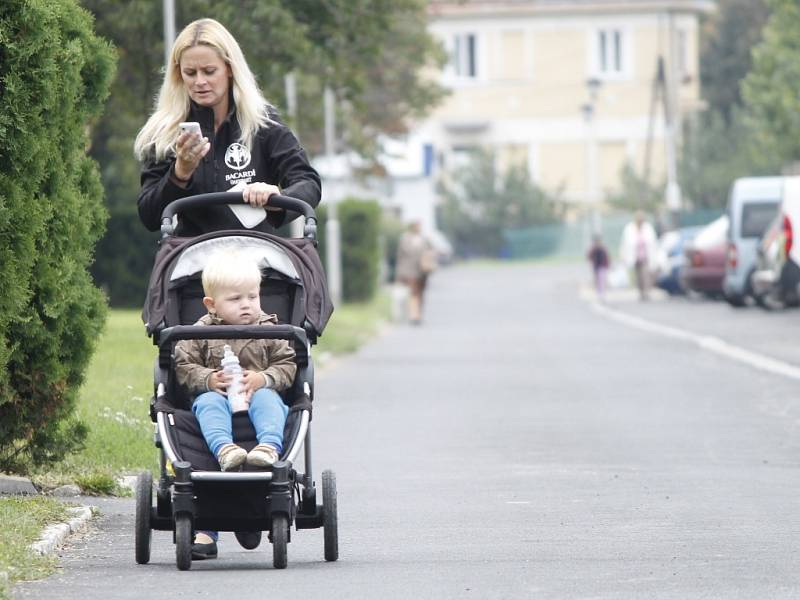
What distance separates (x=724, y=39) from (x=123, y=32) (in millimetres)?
68817

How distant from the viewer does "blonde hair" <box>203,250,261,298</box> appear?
737cm

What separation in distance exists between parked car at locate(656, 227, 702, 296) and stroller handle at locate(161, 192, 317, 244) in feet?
110

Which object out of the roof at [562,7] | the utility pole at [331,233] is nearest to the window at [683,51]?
the roof at [562,7]

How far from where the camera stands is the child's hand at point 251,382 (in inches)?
289

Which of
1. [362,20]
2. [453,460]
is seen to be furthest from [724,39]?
[453,460]

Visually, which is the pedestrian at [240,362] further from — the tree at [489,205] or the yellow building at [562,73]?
the yellow building at [562,73]

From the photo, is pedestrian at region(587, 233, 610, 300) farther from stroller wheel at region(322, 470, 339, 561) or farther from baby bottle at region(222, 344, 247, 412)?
baby bottle at region(222, 344, 247, 412)

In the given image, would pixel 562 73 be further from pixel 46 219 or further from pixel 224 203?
pixel 224 203

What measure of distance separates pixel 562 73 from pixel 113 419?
74.0m

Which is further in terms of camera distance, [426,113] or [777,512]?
[426,113]

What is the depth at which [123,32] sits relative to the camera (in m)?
23.3

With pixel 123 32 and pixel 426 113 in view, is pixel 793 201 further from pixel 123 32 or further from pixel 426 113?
pixel 426 113

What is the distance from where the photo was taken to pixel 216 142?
26.7ft

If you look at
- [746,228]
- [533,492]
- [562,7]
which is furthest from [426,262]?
[562,7]
